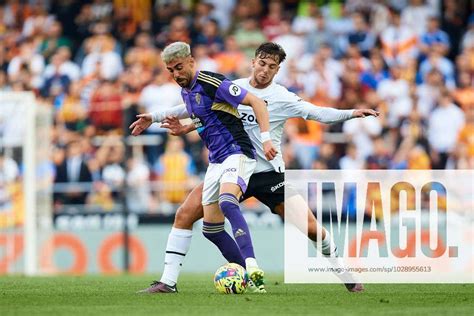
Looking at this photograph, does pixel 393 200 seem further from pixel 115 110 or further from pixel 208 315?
pixel 208 315

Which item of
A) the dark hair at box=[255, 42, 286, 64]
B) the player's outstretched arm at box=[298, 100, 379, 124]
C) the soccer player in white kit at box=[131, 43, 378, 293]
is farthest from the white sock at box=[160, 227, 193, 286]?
the dark hair at box=[255, 42, 286, 64]

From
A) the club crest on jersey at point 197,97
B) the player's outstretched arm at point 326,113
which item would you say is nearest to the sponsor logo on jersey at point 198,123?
the club crest on jersey at point 197,97

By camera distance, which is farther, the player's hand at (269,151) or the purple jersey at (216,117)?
the purple jersey at (216,117)

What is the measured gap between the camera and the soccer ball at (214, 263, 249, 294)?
405 inches

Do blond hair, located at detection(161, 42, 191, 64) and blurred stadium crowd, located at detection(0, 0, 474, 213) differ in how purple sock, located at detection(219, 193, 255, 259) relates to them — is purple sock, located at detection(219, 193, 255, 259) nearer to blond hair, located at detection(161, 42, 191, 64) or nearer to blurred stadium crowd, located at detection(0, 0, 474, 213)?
blond hair, located at detection(161, 42, 191, 64)

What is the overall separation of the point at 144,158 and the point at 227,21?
4.38m

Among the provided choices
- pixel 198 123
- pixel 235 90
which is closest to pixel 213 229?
pixel 198 123

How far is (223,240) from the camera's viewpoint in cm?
1064

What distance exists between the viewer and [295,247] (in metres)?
13.4

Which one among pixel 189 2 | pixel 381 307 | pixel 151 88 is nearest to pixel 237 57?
pixel 151 88

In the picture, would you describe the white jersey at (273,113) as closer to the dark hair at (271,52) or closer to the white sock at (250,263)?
the dark hair at (271,52)

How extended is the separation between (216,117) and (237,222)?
0.99 meters

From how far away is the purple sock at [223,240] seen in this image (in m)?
10.6

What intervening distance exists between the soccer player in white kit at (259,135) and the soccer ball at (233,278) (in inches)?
9.7
